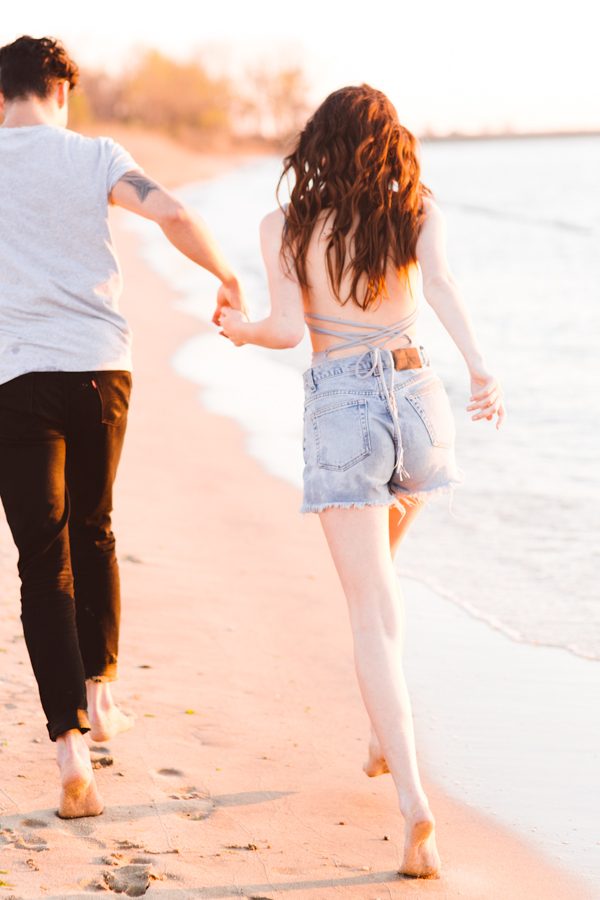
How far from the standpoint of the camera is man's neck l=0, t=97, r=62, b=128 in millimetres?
3113

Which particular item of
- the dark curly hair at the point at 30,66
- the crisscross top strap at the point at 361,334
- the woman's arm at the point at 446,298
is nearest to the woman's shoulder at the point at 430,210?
the woman's arm at the point at 446,298

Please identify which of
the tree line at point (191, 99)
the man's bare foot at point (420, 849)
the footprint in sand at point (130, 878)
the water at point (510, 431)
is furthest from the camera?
the tree line at point (191, 99)

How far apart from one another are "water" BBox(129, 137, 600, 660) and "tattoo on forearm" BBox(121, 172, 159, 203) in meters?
2.31

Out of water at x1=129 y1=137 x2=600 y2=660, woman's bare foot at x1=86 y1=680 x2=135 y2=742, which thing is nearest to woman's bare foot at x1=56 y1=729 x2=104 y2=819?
woman's bare foot at x1=86 y1=680 x2=135 y2=742

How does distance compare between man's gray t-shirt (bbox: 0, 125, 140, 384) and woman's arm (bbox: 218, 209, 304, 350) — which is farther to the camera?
man's gray t-shirt (bbox: 0, 125, 140, 384)

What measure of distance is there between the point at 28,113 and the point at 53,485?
92 centimetres

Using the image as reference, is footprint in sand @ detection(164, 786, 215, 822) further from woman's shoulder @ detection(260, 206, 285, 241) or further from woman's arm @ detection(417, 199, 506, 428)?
woman's shoulder @ detection(260, 206, 285, 241)

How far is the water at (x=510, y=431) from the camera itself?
203 inches

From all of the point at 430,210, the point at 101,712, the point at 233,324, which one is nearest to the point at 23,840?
the point at 101,712

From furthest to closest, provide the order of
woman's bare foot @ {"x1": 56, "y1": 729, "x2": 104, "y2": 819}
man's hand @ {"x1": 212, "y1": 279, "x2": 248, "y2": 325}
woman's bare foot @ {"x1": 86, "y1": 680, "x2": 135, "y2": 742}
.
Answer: woman's bare foot @ {"x1": 86, "y1": 680, "x2": 135, "y2": 742}, man's hand @ {"x1": 212, "y1": 279, "x2": 248, "y2": 325}, woman's bare foot @ {"x1": 56, "y1": 729, "x2": 104, "y2": 819}

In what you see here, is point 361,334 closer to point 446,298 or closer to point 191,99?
point 446,298

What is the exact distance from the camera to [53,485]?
3.06m

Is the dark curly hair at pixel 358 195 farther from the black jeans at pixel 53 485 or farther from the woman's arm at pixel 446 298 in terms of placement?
the black jeans at pixel 53 485

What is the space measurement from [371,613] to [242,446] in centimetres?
464
